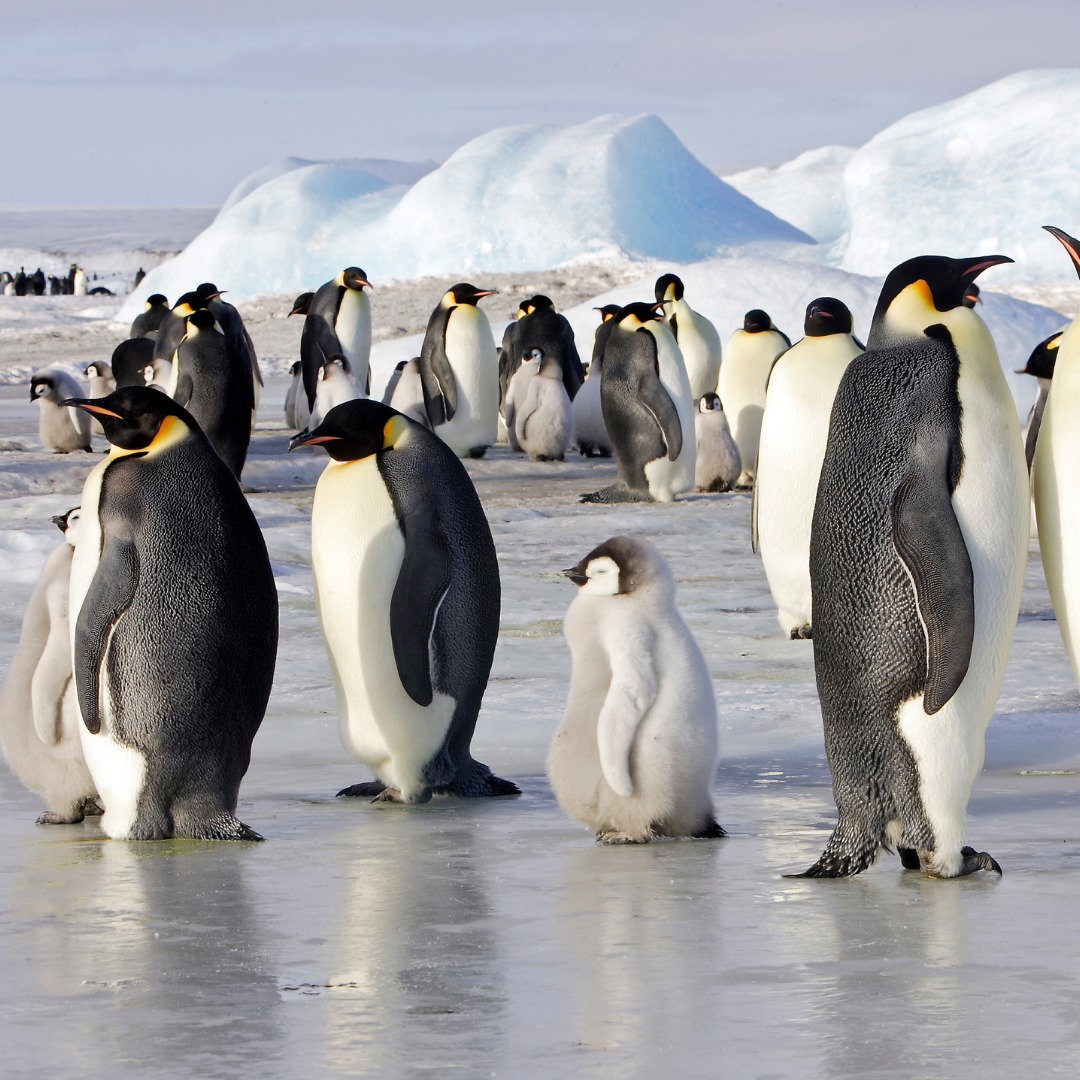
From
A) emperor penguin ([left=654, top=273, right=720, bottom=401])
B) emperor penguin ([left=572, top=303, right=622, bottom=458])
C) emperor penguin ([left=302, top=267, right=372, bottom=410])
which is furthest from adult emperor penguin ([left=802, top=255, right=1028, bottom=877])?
emperor penguin ([left=302, top=267, right=372, bottom=410])

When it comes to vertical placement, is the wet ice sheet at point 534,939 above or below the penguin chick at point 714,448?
below

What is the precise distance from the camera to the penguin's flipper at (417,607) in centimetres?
401

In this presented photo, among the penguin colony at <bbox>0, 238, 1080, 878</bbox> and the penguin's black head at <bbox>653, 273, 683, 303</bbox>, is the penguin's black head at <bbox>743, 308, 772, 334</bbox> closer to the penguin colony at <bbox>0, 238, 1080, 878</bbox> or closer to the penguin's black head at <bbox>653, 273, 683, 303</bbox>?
the penguin's black head at <bbox>653, 273, 683, 303</bbox>

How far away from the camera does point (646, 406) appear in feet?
32.7

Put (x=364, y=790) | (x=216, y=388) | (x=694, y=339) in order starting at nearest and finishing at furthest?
(x=364, y=790) → (x=216, y=388) → (x=694, y=339)

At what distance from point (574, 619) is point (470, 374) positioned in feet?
29.7

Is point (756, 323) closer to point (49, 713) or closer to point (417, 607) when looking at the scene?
point (417, 607)

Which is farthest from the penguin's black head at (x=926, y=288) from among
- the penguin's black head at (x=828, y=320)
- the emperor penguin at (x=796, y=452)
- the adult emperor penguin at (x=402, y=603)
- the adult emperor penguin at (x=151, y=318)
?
the adult emperor penguin at (x=151, y=318)

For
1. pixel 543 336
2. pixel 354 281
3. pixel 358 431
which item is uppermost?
pixel 354 281

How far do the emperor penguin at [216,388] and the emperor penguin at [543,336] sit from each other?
3149 mm

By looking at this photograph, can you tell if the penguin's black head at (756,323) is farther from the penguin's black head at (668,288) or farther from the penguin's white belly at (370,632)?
the penguin's white belly at (370,632)

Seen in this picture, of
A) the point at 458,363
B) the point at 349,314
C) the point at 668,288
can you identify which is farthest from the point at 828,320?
the point at 349,314

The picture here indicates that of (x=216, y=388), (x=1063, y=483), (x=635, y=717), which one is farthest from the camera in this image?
(x=216, y=388)

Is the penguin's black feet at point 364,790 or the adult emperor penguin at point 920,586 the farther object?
the penguin's black feet at point 364,790
